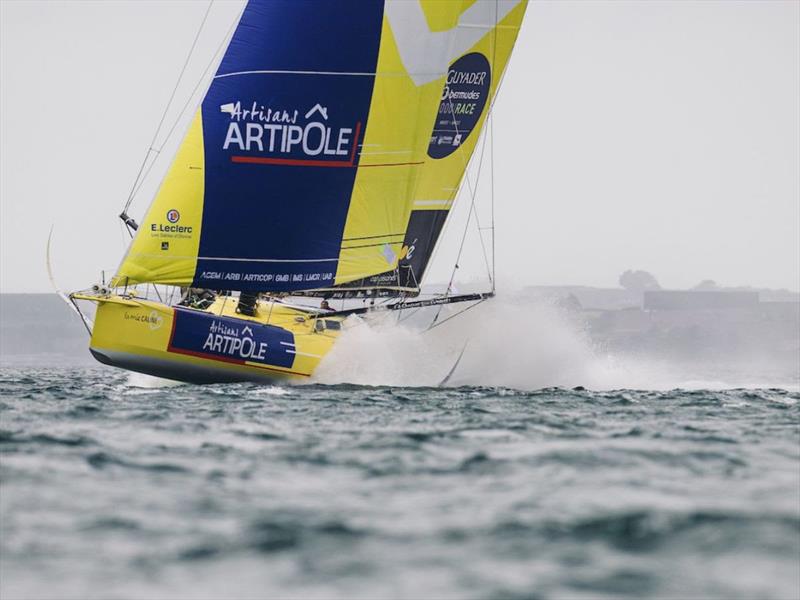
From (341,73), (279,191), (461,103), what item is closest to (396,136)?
(341,73)

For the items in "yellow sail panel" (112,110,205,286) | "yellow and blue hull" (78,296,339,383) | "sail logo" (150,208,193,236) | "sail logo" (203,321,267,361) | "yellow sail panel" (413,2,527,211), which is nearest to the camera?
"yellow and blue hull" (78,296,339,383)

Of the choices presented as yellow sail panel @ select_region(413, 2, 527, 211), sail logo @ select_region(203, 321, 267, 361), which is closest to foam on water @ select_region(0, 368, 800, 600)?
sail logo @ select_region(203, 321, 267, 361)

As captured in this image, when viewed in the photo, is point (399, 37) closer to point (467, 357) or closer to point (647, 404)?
point (467, 357)

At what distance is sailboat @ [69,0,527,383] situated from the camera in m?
18.9

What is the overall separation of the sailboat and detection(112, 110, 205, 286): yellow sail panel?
2cm

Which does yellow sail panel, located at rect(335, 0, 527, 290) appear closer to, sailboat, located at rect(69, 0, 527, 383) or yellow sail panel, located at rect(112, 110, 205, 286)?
sailboat, located at rect(69, 0, 527, 383)

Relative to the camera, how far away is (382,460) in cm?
879

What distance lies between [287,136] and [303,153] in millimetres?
395

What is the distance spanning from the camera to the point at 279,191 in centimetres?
1936

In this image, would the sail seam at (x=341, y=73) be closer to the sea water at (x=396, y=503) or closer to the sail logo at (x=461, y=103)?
the sail logo at (x=461, y=103)

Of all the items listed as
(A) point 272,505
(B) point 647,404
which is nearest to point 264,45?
(B) point 647,404

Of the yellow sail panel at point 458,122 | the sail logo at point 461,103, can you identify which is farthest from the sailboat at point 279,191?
the sail logo at point 461,103

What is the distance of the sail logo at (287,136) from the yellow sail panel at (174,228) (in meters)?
0.59

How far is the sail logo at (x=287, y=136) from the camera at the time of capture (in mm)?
18953
